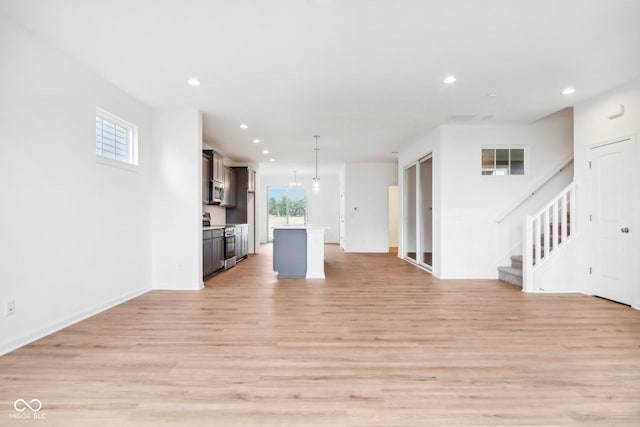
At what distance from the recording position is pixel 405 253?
8.11m

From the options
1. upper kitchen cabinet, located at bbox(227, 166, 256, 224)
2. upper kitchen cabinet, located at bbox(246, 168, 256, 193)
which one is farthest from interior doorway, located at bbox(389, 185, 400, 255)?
upper kitchen cabinet, located at bbox(227, 166, 256, 224)

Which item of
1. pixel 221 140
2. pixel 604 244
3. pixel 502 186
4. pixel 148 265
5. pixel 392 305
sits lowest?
pixel 392 305

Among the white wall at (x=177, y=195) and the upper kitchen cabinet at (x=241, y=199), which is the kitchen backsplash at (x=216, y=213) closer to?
the upper kitchen cabinet at (x=241, y=199)

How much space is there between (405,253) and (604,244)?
4.28m

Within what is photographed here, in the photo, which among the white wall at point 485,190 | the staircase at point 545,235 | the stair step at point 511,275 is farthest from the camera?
the white wall at point 485,190

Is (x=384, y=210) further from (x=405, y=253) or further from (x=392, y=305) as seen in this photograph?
(x=392, y=305)

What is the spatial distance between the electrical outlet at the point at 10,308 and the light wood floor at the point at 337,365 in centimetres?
35

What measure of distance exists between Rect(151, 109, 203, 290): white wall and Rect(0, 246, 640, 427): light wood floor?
78 cm

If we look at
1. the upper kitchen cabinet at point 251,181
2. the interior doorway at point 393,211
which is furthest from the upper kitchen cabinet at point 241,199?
the interior doorway at point 393,211

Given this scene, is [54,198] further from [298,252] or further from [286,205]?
[286,205]

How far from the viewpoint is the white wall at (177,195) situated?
4.68m

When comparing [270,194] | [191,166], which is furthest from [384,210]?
[191,166]

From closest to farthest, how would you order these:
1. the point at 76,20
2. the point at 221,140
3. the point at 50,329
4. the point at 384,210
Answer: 1. the point at 76,20
2. the point at 50,329
3. the point at 221,140
4. the point at 384,210

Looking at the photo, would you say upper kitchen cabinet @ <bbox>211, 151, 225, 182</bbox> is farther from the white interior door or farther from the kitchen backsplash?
the white interior door
